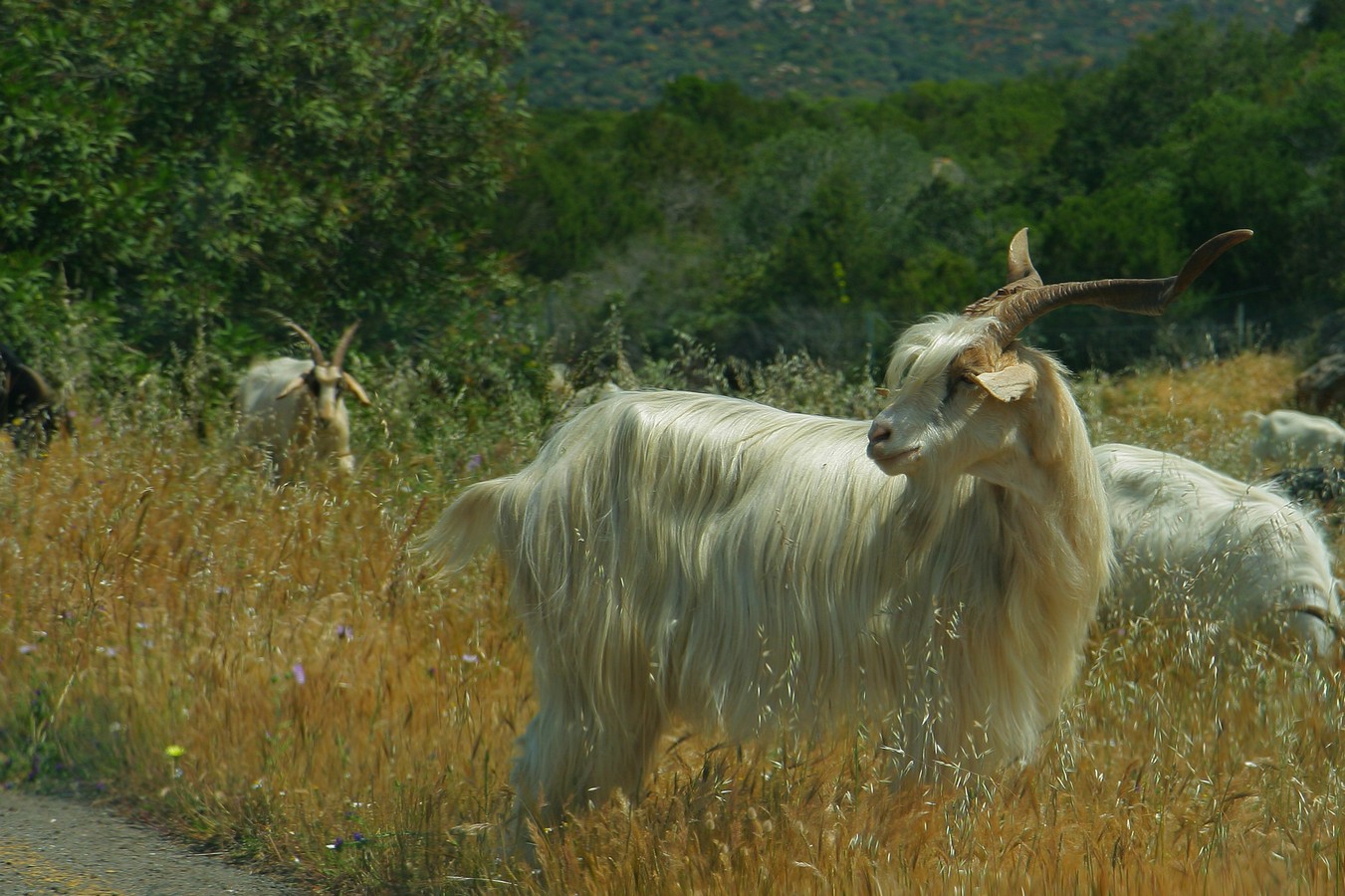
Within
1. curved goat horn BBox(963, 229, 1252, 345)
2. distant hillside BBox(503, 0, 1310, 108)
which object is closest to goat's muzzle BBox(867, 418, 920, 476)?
curved goat horn BBox(963, 229, 1252, 345)

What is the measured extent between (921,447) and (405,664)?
8.04ft

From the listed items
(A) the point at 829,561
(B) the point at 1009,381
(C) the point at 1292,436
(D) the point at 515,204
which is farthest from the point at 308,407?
(D) the point at 515,204

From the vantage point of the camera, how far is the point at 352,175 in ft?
40.2

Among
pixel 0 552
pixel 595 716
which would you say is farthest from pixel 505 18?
pixel 595 716

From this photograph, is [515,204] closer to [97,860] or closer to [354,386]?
[354,386]

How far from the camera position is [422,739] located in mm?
4492

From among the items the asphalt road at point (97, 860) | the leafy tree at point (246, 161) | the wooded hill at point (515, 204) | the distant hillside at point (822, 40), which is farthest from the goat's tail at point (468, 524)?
the distant hillside at point (822, 40)

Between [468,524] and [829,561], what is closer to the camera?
[829,561]

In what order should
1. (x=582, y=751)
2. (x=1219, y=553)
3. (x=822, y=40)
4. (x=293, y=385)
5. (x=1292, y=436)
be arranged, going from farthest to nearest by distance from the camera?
(x=822, y=40) < (x=1292, y=436) < (x=293, y=385) < (x=1219, y=553) < (x=582, y=751)

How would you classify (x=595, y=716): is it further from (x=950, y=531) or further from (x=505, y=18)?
(x=505, y=18)

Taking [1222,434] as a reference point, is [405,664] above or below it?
above

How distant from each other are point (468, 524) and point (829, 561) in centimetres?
118

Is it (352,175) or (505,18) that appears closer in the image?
(352,175)

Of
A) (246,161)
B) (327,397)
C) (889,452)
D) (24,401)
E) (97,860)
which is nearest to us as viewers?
(889,452)
